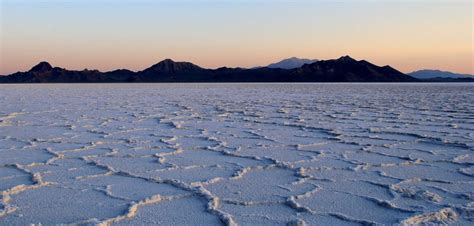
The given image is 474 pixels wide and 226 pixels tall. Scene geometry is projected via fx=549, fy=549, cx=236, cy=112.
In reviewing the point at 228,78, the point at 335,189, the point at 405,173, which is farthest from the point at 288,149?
the point at 228,78

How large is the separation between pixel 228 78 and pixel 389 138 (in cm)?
7560

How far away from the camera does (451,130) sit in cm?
571

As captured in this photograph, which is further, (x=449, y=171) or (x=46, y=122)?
(x=46, y=122)

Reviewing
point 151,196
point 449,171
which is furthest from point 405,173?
point 151,196

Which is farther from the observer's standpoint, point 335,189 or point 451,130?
point 451,130

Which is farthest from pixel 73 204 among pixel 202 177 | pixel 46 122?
pixel 46 122

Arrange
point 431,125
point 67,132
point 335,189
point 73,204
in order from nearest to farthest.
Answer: point 73,204, point 335,189, point 67,132, point 431,125

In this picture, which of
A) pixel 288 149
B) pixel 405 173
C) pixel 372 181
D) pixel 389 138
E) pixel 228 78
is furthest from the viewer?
pixel 228 78

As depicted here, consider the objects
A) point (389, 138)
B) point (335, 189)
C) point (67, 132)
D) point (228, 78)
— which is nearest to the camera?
point (335, 189)

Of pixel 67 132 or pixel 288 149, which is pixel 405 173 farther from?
pixel 67 132

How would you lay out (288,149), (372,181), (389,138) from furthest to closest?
(389,138), (288,149), (372,181)

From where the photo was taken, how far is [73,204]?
2488 mm

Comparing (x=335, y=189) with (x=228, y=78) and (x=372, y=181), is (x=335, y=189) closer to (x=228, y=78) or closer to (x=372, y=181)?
(x=372, y=181)

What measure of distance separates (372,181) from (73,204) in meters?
1.59
